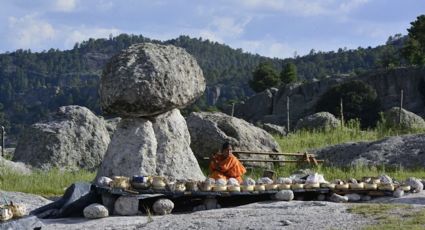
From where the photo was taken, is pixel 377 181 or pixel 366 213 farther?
pixel 377 181

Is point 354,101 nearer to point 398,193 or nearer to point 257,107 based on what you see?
point 257,107

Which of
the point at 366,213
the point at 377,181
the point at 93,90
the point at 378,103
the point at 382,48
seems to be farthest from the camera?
the point at 93,90

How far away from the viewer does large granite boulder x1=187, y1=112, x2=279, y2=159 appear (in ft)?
71.9

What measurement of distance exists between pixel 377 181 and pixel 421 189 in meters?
0.77

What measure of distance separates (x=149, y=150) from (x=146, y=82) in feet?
4.31

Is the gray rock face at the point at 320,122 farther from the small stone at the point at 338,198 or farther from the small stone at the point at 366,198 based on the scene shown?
the small stone at the point at 338,198

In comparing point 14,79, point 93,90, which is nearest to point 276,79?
point 93,90

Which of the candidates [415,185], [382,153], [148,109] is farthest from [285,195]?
[382,153]

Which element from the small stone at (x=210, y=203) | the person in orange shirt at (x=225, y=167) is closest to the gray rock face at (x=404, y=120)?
the person in orange shirt at (x=225, y=167)

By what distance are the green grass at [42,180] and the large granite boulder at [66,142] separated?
1.43 meters

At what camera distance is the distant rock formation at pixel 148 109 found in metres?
15.8

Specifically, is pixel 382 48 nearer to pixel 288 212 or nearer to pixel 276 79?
pixel 276 79

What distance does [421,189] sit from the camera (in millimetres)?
13984

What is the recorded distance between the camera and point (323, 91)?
6544cm
